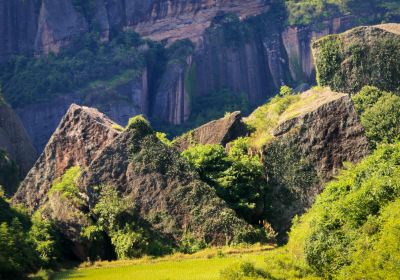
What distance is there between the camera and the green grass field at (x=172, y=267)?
28453 millimetres

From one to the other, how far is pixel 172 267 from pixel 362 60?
875 inches

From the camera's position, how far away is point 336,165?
37.4m

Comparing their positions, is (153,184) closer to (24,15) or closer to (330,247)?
(330,247)

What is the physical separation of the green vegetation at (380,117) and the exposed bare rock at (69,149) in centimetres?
1196

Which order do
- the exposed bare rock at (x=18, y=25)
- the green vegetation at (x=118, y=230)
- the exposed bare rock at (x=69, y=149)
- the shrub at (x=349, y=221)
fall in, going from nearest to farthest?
1. the shrub at (x=349, y=221)
2. the green vegetation at (x=118, y=230)
3. the exposed bare rock at (x=69, y=149)
4. the exposed bare rock at (x=18, y=25)

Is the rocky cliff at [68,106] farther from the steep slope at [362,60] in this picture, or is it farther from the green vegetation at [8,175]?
the steep slope at [362,60]

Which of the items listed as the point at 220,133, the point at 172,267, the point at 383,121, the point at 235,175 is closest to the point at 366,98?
the point at 383,121

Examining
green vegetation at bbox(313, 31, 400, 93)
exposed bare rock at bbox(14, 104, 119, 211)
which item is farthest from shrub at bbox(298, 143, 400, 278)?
green vegetation at bbox(313, 31, 400, 93)

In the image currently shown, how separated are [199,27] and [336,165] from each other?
71.3m

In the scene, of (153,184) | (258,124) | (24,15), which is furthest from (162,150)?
(24,15)

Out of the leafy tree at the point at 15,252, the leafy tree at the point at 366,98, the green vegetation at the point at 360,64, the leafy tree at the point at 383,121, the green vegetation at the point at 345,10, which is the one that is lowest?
the leafy tree at the point at 15,252

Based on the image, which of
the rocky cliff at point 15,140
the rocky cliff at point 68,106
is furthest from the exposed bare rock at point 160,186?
the rocky cliff at point 68,106

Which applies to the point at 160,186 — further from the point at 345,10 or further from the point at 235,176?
the point at 345,10

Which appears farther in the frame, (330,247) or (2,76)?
(2,76)
